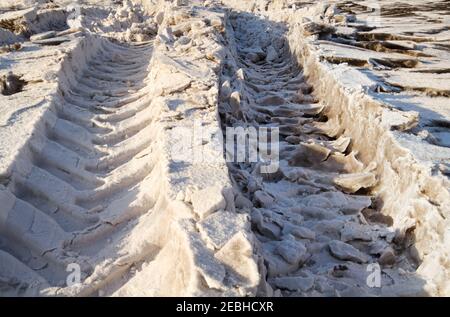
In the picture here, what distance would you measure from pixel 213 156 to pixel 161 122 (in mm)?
619

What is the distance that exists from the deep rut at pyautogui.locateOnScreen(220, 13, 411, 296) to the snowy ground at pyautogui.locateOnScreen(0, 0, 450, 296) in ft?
0.03

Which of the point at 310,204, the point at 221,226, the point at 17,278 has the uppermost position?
the point at 221,226

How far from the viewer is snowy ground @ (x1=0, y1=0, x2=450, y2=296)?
189cm

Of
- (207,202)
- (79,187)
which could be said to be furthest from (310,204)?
(79,187)

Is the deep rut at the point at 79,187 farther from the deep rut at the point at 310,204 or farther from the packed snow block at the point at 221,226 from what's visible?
the deep rut at the point at 310,204

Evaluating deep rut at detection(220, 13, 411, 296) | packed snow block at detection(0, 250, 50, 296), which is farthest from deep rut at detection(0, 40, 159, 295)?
deep rut at detection(220, 13, 411, 296)

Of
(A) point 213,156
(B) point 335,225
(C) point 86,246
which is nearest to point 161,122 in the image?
(A) point 213,156

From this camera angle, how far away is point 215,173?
2316 mm

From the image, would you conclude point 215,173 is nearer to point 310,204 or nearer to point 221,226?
point 221,226

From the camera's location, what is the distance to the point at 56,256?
197 cm

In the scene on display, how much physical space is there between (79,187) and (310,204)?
1.36 metres

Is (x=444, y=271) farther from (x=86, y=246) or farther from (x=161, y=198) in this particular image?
(x=86, y=246)

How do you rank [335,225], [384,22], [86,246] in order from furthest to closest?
[384,22], [335,225], [86,246]

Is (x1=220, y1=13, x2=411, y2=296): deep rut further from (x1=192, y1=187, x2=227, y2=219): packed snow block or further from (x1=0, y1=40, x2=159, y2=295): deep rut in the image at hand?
(x1=0, y1=40, x2=159, y2=295): deep rut
